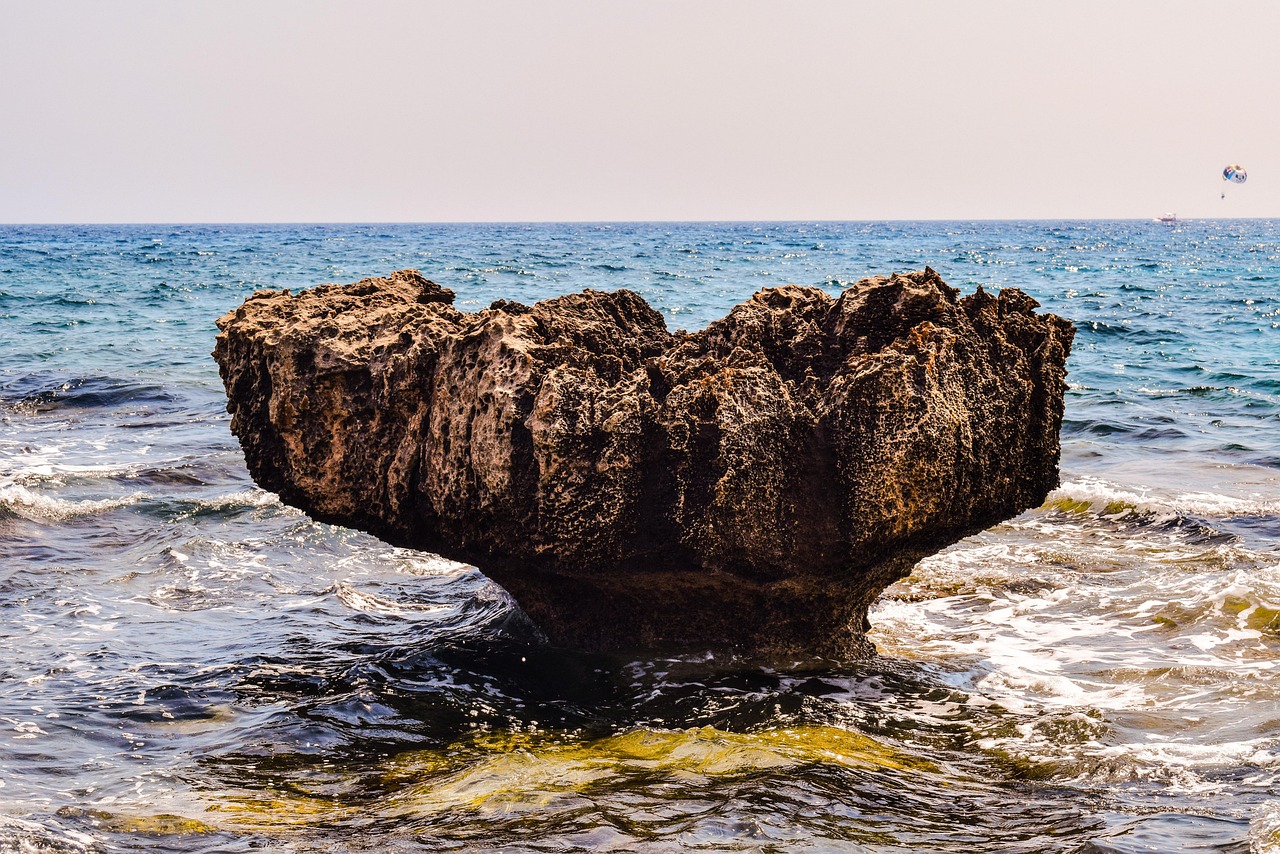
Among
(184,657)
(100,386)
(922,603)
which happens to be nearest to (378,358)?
(184,657)

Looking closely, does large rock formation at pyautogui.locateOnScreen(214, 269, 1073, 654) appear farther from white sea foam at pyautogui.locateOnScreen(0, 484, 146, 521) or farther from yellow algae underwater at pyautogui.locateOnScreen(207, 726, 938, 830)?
white sea foam at pyautogui.locateOnScreen(0, 484, 146, 521)

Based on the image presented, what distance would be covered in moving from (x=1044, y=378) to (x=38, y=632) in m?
5.40

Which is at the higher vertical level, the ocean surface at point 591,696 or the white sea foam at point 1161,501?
the white sea foam at point 1161,501

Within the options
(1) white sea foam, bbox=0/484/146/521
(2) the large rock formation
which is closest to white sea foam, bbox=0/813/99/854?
(2) the large rock formation

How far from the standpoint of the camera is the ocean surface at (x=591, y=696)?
378cm

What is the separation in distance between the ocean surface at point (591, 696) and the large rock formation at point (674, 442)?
0.52 metres

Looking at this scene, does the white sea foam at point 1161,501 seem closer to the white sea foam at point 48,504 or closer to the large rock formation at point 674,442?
the large rock formation at point 674,442

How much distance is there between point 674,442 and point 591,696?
1.33 m

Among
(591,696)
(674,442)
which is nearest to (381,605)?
(591,696)

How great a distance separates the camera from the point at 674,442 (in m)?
4.62

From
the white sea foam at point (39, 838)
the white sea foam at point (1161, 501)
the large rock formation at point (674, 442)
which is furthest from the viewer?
Answer: the white sea foam at point (1161, 501)

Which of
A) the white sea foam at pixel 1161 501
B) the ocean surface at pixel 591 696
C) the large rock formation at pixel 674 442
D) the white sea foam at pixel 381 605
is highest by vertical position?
the large rock formation at pixel 674 442

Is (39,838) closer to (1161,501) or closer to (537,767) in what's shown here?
(537,767)

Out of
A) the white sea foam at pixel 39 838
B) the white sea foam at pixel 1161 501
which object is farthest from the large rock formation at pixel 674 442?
the white sea foam at pixel 1161 501
